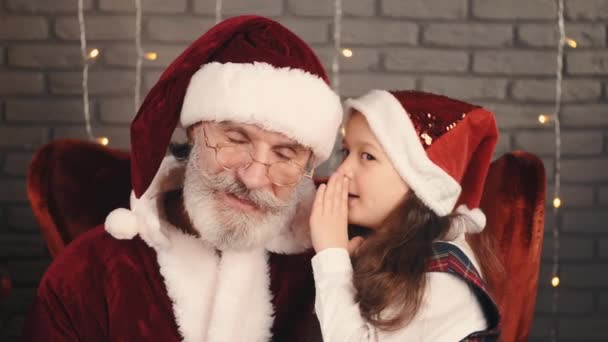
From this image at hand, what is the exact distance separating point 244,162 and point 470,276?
556 millimetres

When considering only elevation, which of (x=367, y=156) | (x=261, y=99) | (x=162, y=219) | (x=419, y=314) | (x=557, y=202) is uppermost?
(x=261, y=99)

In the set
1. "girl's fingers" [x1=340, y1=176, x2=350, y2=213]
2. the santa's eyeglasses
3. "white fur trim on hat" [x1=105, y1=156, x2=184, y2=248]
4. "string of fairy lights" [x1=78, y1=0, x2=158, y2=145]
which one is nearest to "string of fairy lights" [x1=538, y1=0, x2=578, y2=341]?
"girl's fingers" [x1=340, y1=176, x2=350, y2=213]

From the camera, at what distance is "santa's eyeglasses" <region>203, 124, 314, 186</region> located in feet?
4.96

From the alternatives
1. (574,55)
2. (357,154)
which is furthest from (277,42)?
(574,55)

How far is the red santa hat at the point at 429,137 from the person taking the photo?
157cm

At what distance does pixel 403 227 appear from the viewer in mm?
1602

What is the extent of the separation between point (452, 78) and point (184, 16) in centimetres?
98

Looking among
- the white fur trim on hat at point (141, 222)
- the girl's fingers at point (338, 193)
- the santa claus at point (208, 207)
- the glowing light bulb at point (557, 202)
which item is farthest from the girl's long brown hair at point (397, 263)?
the glowing light bulb at point (557, 202)

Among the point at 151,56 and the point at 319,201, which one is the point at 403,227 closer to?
the point at 319,201

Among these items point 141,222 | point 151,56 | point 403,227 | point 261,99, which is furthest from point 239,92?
point 151,56

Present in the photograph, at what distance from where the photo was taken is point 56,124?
241 centimetres

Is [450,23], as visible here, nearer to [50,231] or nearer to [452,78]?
[452,78]

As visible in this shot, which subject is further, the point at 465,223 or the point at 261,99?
the point at 465,223

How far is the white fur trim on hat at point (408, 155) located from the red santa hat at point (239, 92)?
11 centimetres
